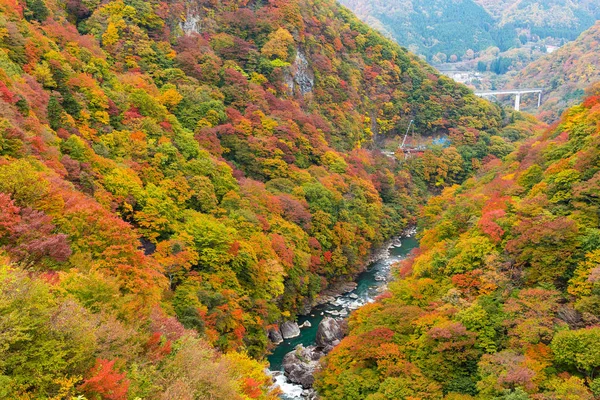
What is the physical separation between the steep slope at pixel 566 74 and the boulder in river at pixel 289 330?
9579 cm

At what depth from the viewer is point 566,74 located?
414 ft

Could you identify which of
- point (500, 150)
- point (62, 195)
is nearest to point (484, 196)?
point (62, 195)

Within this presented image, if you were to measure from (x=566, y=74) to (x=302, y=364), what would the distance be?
12868cm

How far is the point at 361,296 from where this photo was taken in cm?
4578

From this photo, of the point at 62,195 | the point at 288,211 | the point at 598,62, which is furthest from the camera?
the point at 598,62

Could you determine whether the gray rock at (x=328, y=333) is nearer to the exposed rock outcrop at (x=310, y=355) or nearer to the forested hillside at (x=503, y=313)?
the exposed rock outcrop at (x=310, y=355)

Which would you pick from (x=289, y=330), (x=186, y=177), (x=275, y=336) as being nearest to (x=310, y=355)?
(x=275, y=336)

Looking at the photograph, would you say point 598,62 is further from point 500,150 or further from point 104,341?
point 104,341

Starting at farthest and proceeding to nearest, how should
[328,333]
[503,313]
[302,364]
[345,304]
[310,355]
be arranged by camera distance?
1. [345,304]
2. [328,333]
3. [310,355]
4. [302,364]
5. [503,313]

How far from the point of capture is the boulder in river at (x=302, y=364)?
31.0 m

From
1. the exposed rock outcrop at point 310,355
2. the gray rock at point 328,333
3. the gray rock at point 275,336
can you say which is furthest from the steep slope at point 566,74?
the gray rock at point 275,336

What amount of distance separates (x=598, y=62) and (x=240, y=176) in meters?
117

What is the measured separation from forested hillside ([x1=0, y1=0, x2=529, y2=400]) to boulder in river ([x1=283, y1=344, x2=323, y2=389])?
89.7 inches

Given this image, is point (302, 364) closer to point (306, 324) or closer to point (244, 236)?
point (306, 324)
